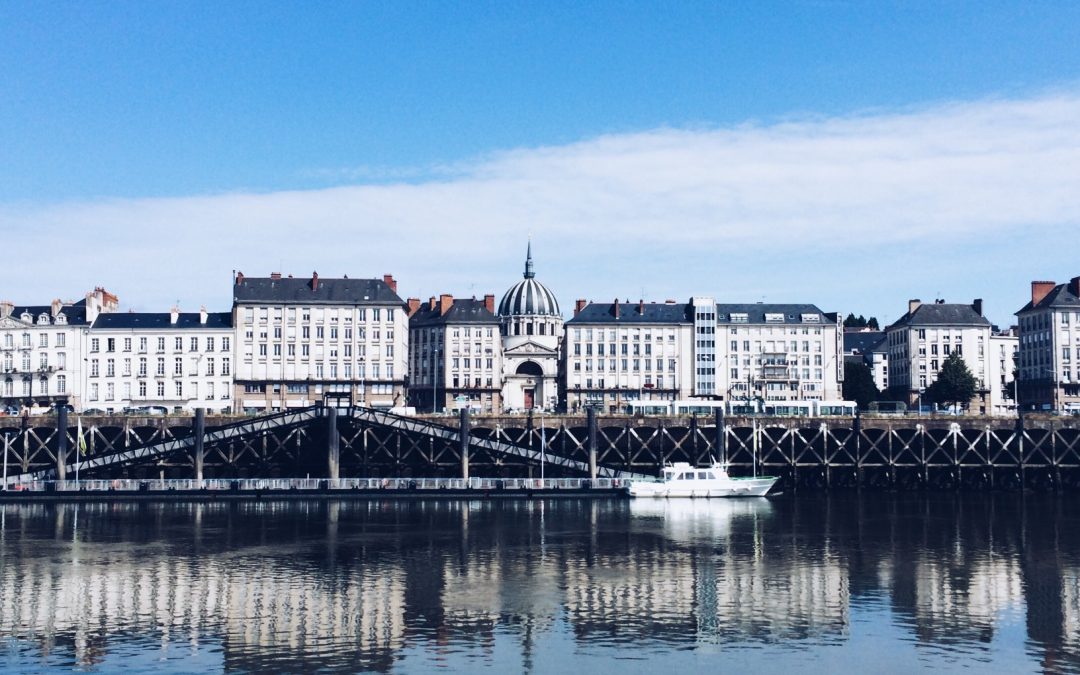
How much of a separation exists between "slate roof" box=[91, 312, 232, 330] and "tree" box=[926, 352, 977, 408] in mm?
101545

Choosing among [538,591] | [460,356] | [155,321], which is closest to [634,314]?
[460,356]

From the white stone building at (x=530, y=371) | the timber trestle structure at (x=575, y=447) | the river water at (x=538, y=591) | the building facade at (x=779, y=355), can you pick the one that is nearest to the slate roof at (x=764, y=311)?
the building facade at (x=779, y=355)

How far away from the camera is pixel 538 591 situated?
2445 inches

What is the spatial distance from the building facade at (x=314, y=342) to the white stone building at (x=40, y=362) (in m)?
20.4

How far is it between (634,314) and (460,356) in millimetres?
28000

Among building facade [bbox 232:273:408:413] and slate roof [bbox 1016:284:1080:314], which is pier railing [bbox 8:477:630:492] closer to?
building facade [bbox 232:273:408:413]

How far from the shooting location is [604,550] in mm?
76562

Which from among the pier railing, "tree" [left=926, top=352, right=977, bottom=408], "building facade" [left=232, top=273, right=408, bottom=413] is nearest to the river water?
the pier railing

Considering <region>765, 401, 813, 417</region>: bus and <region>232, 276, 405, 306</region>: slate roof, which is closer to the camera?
<region>765, 401, 813, 417</region>: bus

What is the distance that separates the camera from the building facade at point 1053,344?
172 meters

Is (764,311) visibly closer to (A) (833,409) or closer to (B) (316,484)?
(A) (833,409)

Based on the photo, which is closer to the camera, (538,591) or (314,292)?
(538,591)

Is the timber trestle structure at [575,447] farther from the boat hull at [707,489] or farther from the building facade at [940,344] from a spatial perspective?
the building facade at [940,344]

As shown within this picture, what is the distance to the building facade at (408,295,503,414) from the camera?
177750 mm
